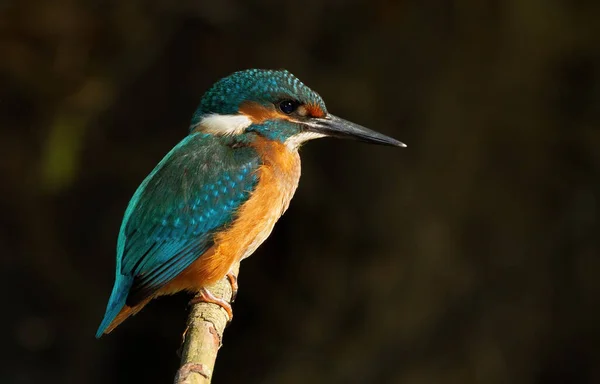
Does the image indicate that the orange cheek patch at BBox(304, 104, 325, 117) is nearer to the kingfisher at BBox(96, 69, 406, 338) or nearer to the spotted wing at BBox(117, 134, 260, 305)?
the kingfisher at BBox(96, 69, 406, 338)

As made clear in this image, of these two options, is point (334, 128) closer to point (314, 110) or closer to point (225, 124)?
point (314, 110)

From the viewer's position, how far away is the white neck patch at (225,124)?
306 centimetres

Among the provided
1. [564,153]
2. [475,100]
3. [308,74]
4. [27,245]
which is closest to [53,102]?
[27,245]

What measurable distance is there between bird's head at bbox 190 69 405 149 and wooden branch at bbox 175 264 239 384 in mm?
529

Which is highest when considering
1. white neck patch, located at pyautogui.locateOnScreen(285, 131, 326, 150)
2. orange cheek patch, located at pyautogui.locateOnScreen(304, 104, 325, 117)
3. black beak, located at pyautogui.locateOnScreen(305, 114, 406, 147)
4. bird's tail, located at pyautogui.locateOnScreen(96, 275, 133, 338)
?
orange cheek patch, located at pyautogui.locateOnScreen(304, 104, 325, 117)

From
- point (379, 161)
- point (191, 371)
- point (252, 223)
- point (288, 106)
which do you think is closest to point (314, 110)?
point (288, 106)

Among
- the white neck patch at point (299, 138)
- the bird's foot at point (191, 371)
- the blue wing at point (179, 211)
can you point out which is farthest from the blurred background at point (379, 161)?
the bird's foot at point (191, 371)

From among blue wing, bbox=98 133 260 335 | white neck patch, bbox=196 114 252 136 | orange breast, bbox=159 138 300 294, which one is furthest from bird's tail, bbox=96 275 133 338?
white neck patch, bbox=196 114 252 136

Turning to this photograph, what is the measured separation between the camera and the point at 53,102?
4500 mm

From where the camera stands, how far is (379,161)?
4422 millimetres

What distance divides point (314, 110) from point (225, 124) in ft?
0.95

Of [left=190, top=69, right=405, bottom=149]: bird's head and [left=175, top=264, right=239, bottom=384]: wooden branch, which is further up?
[left=190, top=69, right=405, bottom=149]: bird's head

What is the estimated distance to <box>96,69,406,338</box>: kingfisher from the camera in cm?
289

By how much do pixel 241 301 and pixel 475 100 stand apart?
1.44 meters
